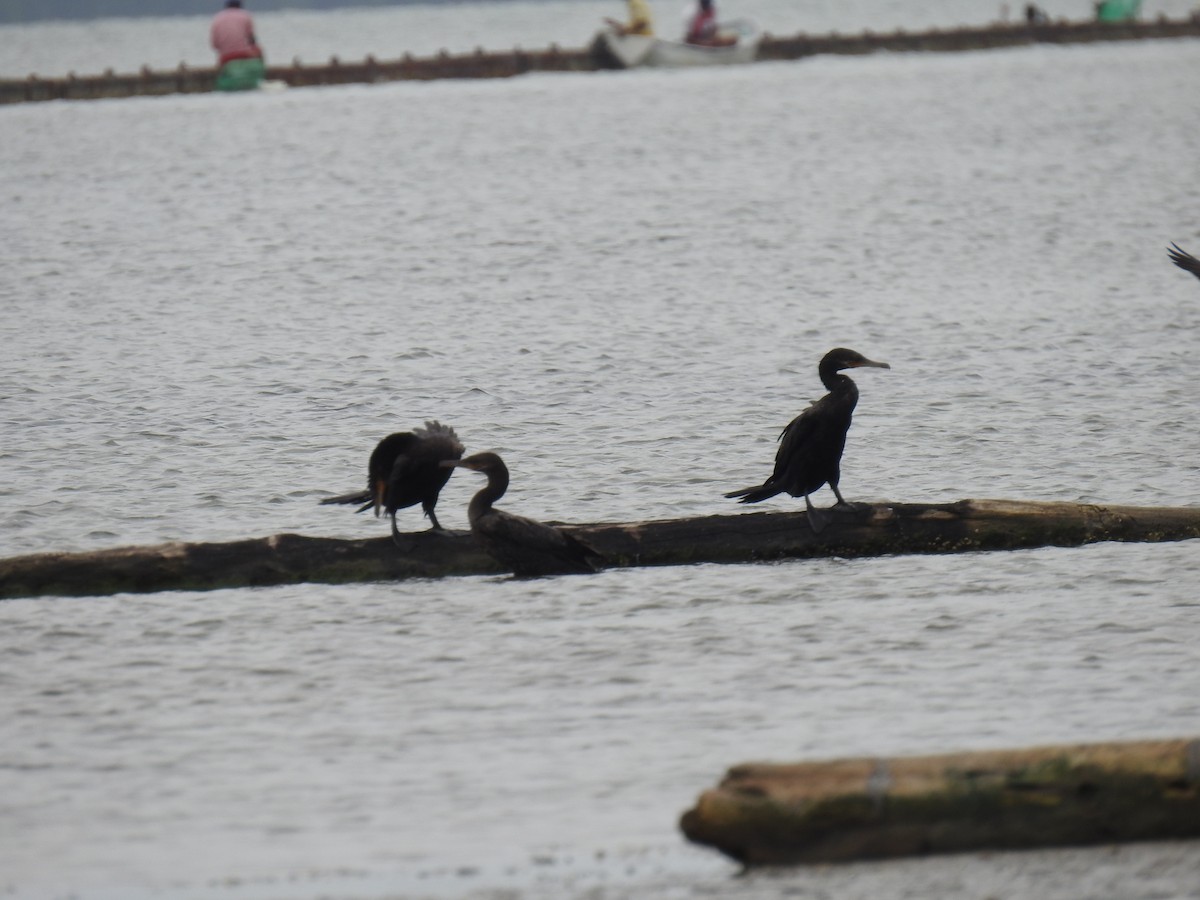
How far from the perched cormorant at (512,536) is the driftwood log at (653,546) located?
97mm

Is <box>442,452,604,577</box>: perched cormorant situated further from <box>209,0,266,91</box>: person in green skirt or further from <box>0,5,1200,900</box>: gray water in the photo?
<box>209,0,266,91</box>: person in green skirt

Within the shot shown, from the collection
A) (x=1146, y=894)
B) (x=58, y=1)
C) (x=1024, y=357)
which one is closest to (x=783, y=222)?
(x=1024, y=357)

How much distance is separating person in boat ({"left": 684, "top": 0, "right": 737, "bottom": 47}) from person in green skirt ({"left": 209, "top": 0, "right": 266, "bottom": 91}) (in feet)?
34.8

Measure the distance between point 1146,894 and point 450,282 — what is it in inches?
528

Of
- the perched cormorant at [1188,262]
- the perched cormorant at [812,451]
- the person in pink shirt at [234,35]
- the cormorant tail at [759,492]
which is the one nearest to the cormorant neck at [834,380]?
the perched cormorant at [812,451]

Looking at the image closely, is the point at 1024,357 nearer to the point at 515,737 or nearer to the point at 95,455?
the point at 95,455

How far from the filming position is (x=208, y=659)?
23.1ft

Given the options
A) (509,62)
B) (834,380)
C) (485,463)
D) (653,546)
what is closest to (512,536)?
(485,463)

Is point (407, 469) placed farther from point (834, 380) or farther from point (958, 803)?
point (958, 803)

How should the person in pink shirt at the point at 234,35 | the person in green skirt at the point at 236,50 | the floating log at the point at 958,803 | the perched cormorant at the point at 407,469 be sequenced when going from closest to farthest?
the floating log at the point at 958,803 → the perched cormorant at the point at 407,469 → the person in pink shirt at the point at 234,35 → the person in green skirt at the point at 236,50

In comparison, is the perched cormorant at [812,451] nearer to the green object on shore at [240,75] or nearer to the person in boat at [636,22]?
the green object on shore at [240,75]

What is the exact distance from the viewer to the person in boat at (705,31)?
133 ft

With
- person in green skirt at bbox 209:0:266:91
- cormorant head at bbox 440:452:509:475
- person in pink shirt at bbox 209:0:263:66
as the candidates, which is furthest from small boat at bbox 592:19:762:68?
cormorant head at bbox 440:452:509:475

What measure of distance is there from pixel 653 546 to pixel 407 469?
1.17 m
